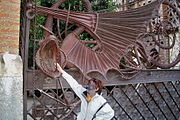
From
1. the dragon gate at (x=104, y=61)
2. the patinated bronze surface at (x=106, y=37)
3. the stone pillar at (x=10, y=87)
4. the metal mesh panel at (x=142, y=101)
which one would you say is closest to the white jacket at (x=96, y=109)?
the stone pillar at (x=10, y=87)

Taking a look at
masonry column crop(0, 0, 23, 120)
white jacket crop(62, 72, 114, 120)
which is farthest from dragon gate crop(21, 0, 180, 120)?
white jacket crop(62, 72, 114, 120)

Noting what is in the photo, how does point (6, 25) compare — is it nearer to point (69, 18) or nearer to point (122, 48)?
point (69, 18)

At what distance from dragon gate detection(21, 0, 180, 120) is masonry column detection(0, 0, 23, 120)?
33cm

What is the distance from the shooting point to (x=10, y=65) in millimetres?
2506

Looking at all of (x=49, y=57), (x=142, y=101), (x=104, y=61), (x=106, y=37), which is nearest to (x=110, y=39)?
(x=106, y=37)

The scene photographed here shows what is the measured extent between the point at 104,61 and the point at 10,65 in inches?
58.4

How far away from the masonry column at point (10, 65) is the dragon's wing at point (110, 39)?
808mm

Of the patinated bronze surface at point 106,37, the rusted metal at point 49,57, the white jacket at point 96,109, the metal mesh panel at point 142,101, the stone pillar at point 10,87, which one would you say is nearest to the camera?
the white jacket at point 96,109

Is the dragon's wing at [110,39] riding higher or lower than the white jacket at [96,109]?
higher

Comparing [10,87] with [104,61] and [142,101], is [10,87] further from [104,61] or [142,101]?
[142,101]

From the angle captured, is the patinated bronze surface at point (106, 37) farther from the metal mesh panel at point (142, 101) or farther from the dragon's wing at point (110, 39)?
the metal mesh panel at point (142, 101)

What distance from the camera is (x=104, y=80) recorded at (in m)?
3.48

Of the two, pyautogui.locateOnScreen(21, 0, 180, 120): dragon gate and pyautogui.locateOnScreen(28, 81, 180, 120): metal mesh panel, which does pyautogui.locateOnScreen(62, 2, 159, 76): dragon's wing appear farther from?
pyautogui.locateOnScreen(28, 81, 180, 120): metal mesh panel

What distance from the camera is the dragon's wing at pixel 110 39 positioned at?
3262mm
